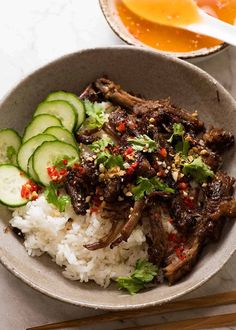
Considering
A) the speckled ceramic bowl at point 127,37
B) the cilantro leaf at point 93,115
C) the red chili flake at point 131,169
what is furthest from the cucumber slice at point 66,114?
the speckled ceramic bowl at point 127,37

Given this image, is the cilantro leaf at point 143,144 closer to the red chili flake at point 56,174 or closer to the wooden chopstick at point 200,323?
the red chili flake at point 56,174

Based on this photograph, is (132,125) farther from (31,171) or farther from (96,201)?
(31,171)

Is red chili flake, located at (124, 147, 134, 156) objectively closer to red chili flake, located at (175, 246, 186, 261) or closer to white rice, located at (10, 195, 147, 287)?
white rice, located at (10, 195, 147, 287)

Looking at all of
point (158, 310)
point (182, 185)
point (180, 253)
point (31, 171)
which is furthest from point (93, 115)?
point (158, 310)

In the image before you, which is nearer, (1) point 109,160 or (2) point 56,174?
(1) point 109,160

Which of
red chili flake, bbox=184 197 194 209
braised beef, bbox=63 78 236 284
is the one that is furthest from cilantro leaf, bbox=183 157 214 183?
red chili flake, bbox=184 197 194 209

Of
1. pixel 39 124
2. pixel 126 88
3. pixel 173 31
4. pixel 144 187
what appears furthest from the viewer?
pixel 173 31

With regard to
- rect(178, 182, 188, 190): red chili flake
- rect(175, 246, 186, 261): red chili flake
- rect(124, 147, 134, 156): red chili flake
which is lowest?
rect(175, 246, 186, 261): red chili flake

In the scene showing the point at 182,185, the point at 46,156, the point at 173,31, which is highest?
the point at 173,31
